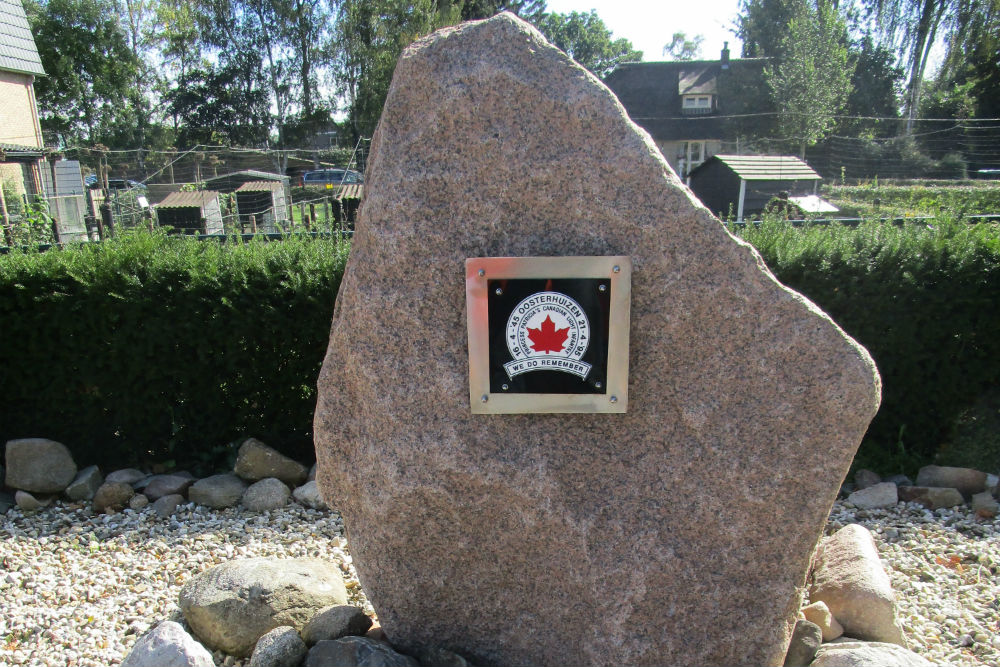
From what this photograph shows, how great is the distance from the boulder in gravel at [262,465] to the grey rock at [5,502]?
57.0 inches

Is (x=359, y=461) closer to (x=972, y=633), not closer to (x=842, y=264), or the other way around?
(x=972, y=633)

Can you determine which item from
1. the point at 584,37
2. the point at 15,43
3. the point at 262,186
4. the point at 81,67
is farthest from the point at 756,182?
the point at 584,37

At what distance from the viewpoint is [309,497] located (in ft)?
14.7

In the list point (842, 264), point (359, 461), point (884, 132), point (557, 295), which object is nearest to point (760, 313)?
point (557, 295)

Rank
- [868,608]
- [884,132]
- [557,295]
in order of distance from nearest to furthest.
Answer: [557,295]
[868,608]
[884,132]

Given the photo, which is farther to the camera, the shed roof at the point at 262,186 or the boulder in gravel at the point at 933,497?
the shed roof at the point at 262,186

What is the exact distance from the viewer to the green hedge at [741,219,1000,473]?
14.8 feet

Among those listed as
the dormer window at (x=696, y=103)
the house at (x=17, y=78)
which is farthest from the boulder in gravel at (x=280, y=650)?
the dormer window at (x=696, y=103)

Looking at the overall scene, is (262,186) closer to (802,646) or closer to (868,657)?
(802,646)

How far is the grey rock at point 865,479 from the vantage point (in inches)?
177

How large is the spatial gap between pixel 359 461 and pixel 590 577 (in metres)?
0.86

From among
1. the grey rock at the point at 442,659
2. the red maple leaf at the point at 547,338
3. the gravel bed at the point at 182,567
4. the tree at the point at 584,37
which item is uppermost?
the tree at the point at 584,37

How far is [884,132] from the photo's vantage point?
29.5 meters

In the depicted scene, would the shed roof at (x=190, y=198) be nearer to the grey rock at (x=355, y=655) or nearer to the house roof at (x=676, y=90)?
the grey rock at (x=355, y=655)
